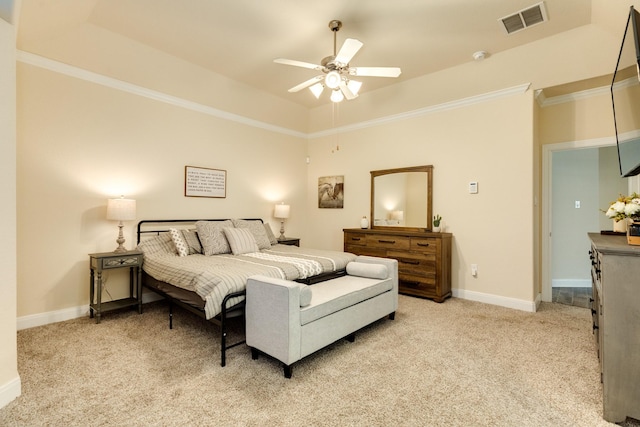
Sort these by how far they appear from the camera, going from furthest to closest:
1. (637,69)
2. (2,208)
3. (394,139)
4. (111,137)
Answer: (394,139), (111,137), (637,69), (2,208)

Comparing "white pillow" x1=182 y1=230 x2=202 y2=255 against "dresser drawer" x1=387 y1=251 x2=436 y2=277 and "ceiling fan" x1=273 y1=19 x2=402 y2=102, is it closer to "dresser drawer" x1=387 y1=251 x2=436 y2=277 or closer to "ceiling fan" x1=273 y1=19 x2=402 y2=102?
"ceiling fan" x1=273 y1=19 x2=402 y2=102

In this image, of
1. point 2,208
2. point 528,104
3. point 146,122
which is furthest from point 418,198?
point 2,208

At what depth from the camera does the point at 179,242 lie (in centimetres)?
371

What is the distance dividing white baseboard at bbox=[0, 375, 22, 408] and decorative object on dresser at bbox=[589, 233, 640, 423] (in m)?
3.54

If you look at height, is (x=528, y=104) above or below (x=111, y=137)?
above

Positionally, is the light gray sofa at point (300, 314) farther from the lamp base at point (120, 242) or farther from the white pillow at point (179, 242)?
the lamp base at point (120, 242)

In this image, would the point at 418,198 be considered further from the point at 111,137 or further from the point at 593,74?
the point at 111,137

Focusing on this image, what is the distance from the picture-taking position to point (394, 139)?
494 cm

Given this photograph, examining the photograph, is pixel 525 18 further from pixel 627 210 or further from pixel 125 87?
pixel 125 87

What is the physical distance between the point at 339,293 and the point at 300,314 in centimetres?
56

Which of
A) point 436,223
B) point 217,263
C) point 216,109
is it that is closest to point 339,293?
point 217,263

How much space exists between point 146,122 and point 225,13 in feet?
5.71

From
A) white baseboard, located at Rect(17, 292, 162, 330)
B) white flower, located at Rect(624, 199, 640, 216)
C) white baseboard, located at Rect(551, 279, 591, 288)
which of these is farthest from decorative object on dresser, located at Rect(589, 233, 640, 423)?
white baseboard, located at Rect(17, 292, 162, 330)

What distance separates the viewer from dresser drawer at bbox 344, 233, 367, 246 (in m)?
4.82
